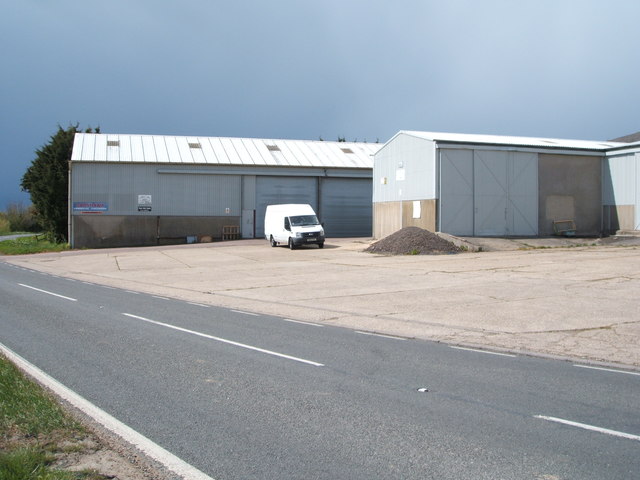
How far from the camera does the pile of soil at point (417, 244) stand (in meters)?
31.0

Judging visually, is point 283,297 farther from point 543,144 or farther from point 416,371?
point 543,144

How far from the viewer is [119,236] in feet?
157

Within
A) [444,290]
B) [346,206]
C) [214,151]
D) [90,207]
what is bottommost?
[444,290]

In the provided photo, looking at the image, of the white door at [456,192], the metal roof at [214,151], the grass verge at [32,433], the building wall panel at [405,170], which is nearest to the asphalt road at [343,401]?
the grass verge at [32,433]

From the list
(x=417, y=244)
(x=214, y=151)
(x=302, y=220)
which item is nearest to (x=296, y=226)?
(x=302, y=220)

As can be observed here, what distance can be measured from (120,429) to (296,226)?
32651 mm

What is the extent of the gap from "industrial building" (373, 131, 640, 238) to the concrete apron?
3918mm

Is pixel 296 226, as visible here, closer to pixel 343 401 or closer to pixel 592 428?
pixel 343 401

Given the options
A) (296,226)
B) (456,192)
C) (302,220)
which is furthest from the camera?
(302,220)

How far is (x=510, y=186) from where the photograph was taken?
35.6m

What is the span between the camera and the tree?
5438 centimetres

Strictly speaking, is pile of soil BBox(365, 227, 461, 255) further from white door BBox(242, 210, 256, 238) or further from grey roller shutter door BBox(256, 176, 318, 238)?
grey roller shutter door BBox(256, 176, 318, 238)

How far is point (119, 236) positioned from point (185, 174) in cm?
690

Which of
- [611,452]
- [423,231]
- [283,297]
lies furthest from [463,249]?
[611,452]
